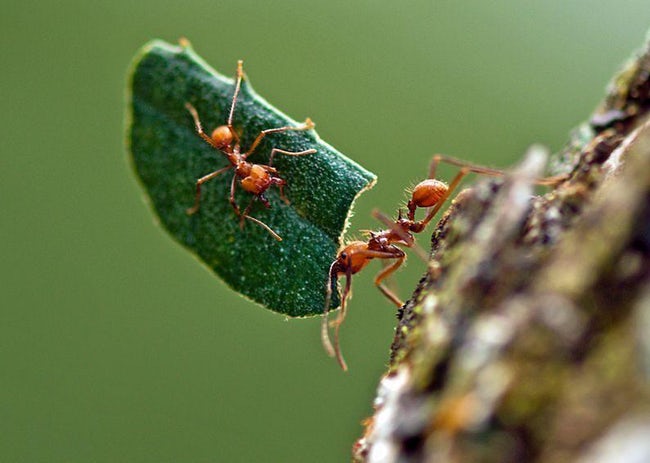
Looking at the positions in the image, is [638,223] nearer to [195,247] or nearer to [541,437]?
[541,437]

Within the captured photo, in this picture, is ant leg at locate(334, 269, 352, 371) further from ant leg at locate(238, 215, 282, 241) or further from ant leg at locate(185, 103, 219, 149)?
ant leg at locate(185, 103, 219, 149)

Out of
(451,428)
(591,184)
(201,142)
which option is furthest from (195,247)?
(451,428)

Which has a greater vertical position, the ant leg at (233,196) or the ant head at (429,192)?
the ant leg at (233,196)

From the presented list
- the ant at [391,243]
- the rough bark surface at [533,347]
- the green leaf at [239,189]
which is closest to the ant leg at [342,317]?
the ant at [391,243]

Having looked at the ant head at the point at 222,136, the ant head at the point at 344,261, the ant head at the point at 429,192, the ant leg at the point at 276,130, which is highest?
the ant head at the point at 222,136

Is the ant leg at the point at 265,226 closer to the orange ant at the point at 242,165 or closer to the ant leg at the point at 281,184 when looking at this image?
the orange ant at the point at 242,165

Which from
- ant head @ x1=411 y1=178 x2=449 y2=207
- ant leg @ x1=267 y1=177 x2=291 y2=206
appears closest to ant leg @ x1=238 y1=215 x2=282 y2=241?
ant leg @ x1=267 y1=177 x2=291 y2=206

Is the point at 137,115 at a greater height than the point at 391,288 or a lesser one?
greater
